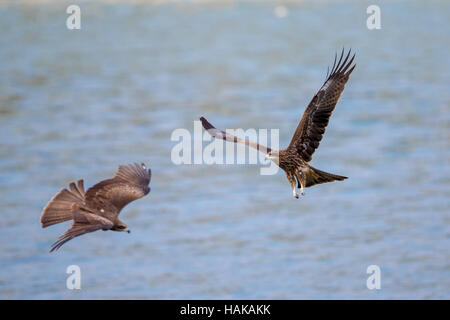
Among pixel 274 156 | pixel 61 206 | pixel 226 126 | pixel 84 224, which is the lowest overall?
pixel 84 224

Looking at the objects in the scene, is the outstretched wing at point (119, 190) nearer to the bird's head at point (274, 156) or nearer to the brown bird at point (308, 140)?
the brown bird at point (308, 140)

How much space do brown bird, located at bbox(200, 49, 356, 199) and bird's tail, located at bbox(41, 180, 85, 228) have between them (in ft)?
5.30

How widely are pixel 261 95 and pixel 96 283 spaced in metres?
16.3

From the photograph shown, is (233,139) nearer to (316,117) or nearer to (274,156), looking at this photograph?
(274,156)

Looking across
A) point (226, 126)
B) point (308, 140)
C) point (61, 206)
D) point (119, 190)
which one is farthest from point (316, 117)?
point (226, 126)

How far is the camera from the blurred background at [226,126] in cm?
1989

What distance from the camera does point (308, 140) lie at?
33.4 feet

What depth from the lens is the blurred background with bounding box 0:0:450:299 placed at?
19.9 metres

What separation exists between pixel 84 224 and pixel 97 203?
57 cm

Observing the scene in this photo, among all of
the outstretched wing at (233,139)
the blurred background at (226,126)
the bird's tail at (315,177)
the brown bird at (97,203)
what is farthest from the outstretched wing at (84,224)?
the blurred background at (226,126)

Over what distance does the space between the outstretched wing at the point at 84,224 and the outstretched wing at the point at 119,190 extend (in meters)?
0.17

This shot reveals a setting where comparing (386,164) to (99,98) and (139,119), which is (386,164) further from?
(99,98)

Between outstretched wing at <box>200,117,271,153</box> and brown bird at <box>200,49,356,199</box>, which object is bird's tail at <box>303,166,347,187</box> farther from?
outstretched wing at <box>200,117,271,153</box>

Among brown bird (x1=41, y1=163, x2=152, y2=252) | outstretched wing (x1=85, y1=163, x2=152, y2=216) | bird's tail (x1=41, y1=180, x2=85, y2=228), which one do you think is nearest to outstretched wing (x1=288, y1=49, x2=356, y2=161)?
outstretched wing (x1=85, y1=163, x2=152, y2=216)
